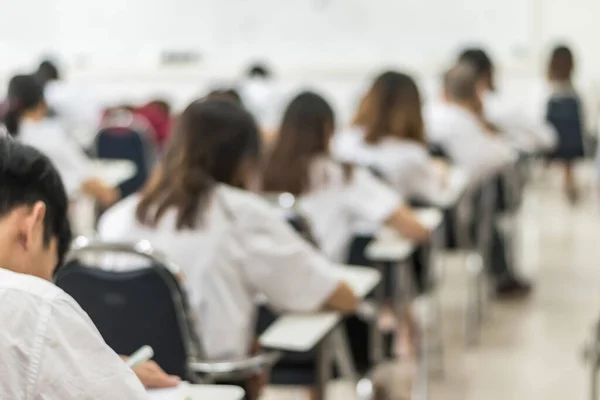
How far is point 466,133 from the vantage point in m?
5.26

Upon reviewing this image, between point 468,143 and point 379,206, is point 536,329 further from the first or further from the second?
point 379,206

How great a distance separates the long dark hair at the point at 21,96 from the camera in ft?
17.0

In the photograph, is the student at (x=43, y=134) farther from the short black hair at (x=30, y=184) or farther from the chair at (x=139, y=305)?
the short black hair at (x=30, y=184)

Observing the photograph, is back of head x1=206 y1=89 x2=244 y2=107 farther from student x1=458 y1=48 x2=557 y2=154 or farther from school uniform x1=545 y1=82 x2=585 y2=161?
school uniform x1=545 y1=82 x2=585 y2=161

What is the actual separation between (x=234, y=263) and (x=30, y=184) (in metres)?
1.21

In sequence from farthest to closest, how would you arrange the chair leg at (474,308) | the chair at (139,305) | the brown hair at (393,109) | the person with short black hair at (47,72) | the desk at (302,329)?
the person with short black hair at (47,72) < the chair leg at (474,308) < the brown hair at (393,109) < the desk at (302,329) < the chair at (139,305)

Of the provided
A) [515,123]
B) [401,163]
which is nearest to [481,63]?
[515,123]

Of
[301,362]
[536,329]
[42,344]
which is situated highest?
[42,344]

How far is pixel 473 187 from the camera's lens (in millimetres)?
5238

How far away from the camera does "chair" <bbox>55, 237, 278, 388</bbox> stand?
2178 mm

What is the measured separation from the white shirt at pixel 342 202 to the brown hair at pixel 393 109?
25.1 inches

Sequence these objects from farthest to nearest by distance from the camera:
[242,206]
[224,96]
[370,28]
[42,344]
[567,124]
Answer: [370,28] → [567,124] → [224,96] → [242,206] → [42,344]

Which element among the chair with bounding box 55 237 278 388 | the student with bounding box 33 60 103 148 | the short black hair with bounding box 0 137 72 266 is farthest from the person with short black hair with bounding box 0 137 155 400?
the student with bounding box 33 60 103 148

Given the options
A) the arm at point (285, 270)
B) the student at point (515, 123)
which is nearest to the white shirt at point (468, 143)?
the student at point (515, 123)
